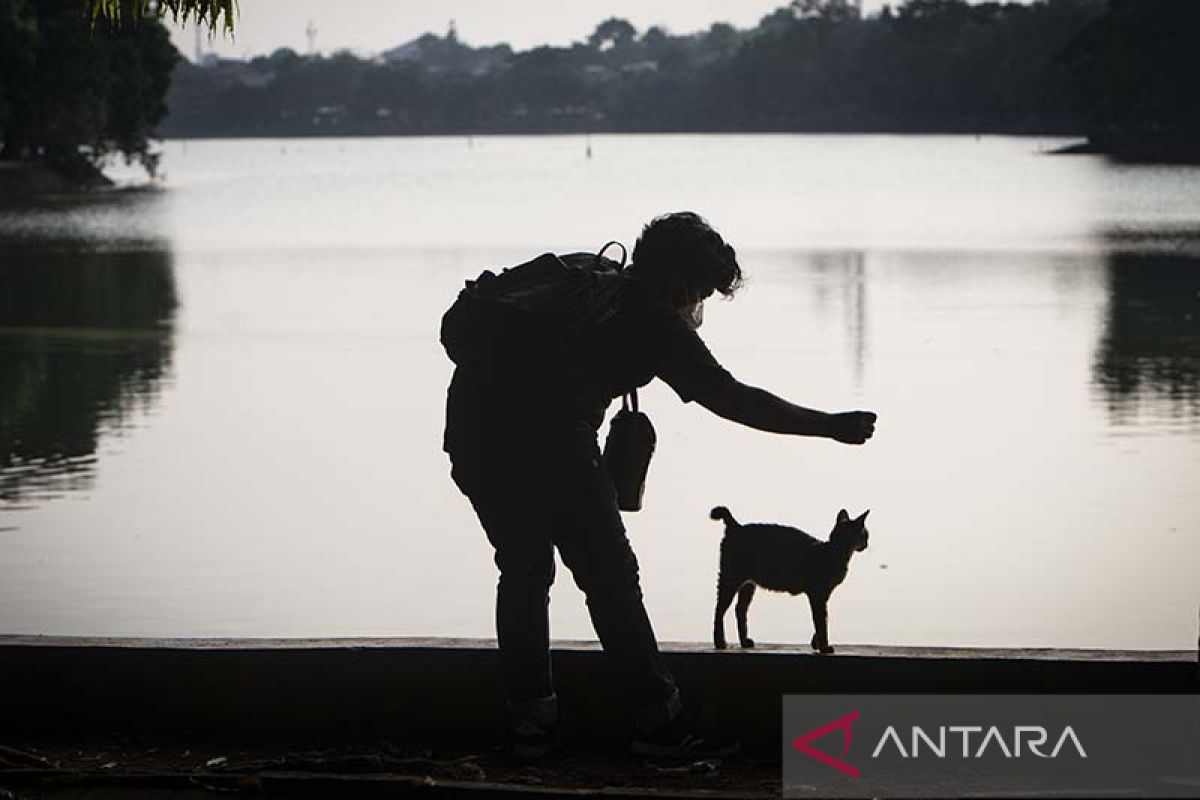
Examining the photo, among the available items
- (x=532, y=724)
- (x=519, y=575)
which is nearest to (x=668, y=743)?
(x=532, y=724)

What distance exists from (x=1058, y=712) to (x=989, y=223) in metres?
40.2

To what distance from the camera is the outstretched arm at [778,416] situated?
16.8 feet

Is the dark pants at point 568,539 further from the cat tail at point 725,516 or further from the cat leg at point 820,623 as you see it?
the cat tail at point 725,516

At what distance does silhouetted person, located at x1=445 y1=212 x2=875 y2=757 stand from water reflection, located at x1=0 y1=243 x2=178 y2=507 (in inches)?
304

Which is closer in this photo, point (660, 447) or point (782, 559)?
point (782, 559)

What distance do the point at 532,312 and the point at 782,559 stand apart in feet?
3.88

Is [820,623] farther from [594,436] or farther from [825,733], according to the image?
[594,436]

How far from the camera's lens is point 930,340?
21469mm

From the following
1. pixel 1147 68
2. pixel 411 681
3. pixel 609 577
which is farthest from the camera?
pixel 1147 68

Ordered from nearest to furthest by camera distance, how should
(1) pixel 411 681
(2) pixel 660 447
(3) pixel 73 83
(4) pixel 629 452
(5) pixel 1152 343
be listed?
1. (4) pixel 629 452
2. (1) pixel 411 681
3. (2) pixel 660 447
4. (5) pixel 1152 343
5. (3) pixel 73 83

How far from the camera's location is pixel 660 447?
14.7m

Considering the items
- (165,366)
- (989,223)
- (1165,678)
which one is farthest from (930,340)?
(989,223)

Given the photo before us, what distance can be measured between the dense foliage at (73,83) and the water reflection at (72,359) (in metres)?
34.5

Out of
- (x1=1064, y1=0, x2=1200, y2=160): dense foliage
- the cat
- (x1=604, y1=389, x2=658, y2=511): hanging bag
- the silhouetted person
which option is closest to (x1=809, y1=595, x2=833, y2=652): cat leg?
the cat
